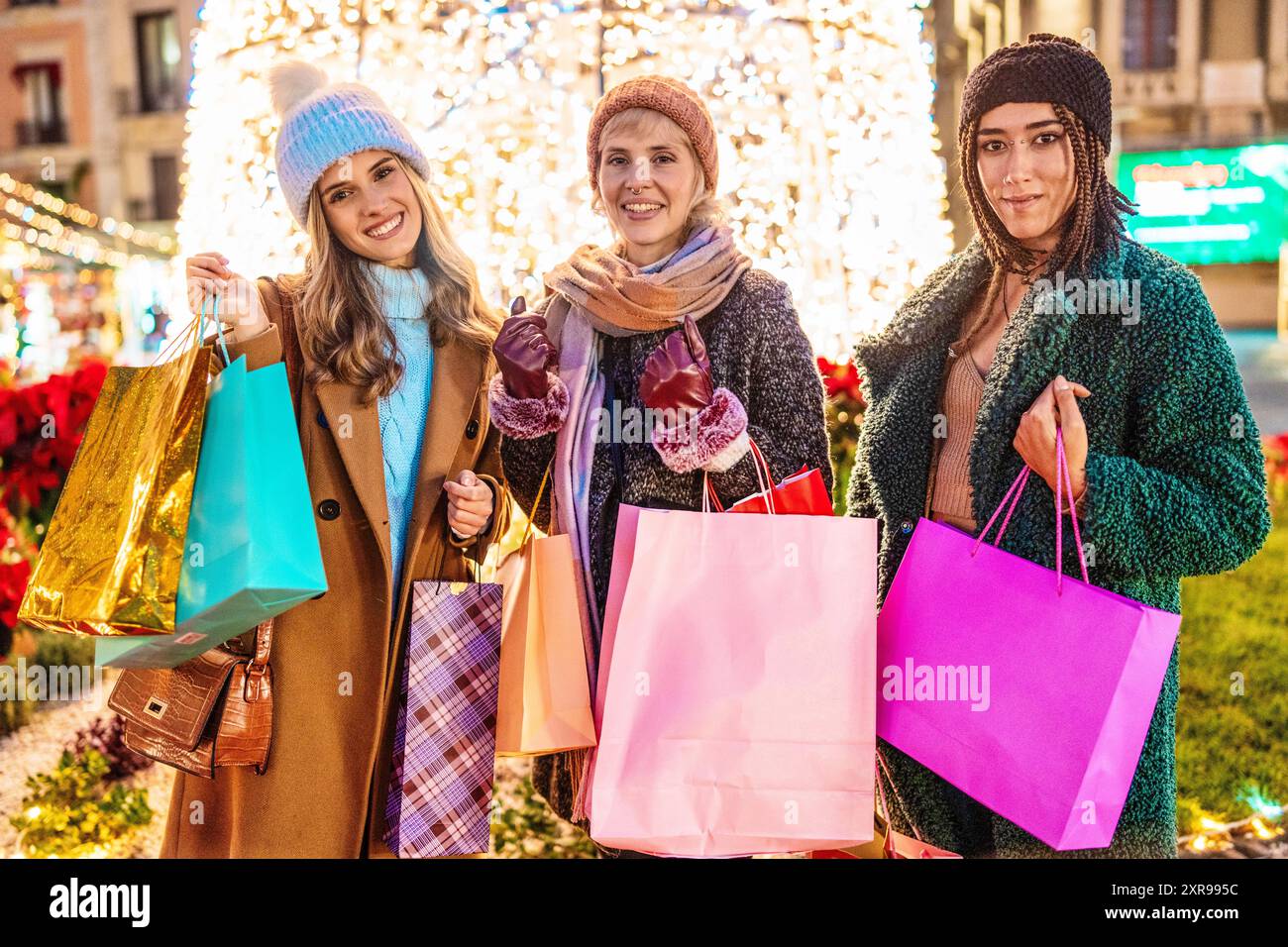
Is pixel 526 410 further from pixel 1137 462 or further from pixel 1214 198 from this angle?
pixel 1214 198

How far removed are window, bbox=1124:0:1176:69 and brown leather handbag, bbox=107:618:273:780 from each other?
1838cm

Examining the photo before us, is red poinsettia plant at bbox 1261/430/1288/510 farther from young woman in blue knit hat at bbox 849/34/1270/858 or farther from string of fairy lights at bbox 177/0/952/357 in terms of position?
young woman in blue knit hat at bbox 849/34/1270/858

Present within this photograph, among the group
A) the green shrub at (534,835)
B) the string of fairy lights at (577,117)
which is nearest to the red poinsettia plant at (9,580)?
the string of fairy lights at (577,117)

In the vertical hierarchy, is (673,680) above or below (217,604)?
below

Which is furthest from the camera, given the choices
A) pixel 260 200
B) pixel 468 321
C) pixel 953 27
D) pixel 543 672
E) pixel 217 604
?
pixel 953 27

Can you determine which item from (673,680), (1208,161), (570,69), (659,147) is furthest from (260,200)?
(1208,161)

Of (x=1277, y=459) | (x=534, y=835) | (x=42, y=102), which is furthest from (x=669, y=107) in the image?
(x=42, y=102)

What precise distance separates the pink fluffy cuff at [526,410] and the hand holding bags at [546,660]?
7.8 inches

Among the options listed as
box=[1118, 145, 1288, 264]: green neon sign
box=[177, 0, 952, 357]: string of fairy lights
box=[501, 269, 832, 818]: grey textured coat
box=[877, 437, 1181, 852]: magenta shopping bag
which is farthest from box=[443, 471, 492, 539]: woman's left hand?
box=[1118, 145, 1288, 264]: green neon sign

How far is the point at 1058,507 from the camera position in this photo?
1699mm

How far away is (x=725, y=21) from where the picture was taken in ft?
11.7

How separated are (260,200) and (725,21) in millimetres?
1555

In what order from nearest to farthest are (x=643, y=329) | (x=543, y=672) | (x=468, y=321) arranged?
(x=543, y=672), (x=643, y=329), (x=468, y=321)

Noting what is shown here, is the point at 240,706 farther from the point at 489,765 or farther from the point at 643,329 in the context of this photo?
the point at 643,329
